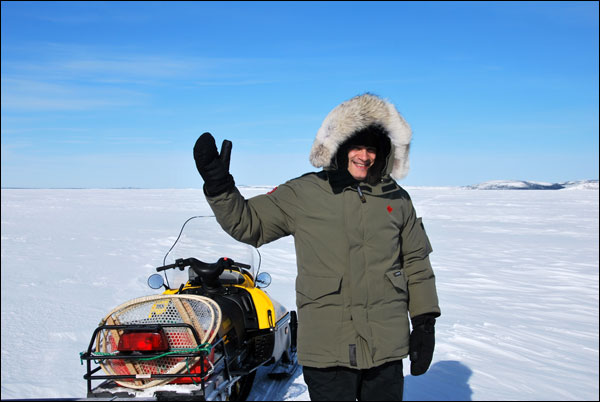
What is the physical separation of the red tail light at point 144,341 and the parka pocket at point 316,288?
1013 mm

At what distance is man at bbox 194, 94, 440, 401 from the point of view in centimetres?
207

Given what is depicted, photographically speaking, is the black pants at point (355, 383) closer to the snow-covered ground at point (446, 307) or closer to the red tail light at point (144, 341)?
the red tail light at point (144, 341)

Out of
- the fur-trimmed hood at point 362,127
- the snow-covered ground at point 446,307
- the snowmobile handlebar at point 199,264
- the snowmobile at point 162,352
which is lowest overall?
the snow-covered ground at point 446,307

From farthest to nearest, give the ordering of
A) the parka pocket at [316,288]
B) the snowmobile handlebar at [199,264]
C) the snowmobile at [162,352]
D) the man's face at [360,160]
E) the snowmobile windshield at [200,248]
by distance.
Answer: the snowmobile windshield at [200,248], the snowmobile handlebar at [199,264], the snowmobile at [162,352], the man's face at [360,160], the parka pocket at [316,288]

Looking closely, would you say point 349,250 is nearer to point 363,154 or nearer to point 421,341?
point 363,154

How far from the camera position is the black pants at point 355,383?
2.09 metres

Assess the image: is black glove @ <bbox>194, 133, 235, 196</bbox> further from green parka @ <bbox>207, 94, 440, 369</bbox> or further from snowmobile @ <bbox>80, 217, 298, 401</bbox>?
snowmobile @ <bbox>80, 217, 298, 401</bbox>

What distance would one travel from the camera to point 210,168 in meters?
2.07

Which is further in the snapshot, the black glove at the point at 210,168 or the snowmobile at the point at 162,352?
the snowmobile at the point at 162,352

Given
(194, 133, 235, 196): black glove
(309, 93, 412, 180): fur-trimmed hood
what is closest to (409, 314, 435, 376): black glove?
(309, 93, 412, 180): fur-trimmed hood

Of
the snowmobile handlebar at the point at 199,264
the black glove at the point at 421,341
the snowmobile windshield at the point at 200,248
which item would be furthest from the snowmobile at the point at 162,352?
the black glove at the point at 421,341

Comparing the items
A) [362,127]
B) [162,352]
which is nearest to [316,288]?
[362,127]

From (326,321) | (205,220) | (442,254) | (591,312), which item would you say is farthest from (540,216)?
(326,321)

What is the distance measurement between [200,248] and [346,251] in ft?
7.70
